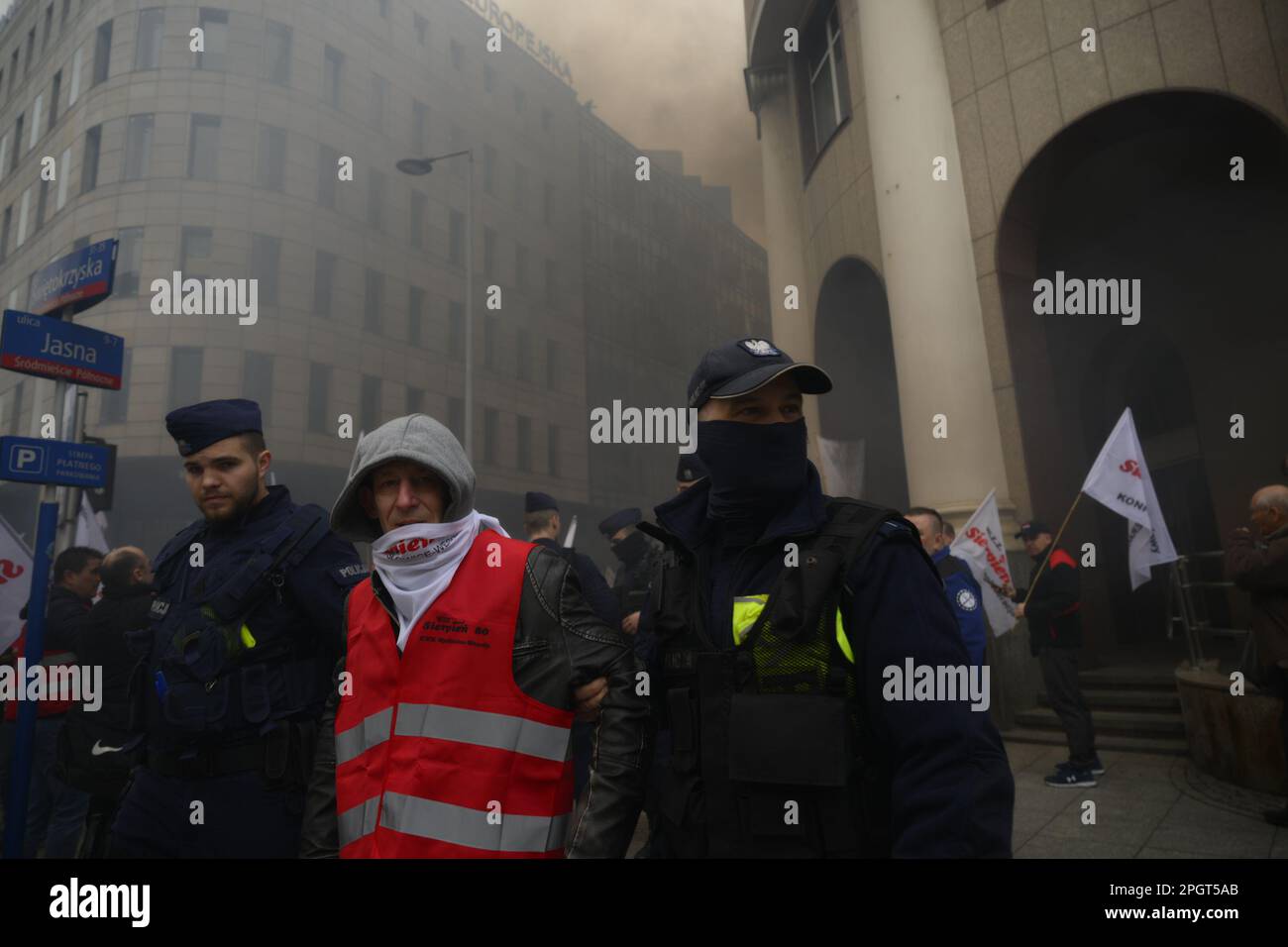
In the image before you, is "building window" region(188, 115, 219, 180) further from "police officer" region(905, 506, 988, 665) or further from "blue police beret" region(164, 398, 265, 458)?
"police officer" region(905, 506, 988, 665)

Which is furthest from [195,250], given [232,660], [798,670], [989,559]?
[798,670]

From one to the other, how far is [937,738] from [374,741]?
141 centimetres

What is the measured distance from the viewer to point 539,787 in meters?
1.94

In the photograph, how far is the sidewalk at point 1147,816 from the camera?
179 inches

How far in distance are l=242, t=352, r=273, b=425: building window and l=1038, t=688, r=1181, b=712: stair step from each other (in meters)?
21.3

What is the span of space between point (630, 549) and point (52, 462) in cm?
404

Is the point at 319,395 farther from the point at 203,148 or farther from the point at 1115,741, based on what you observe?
the point at 1115,741

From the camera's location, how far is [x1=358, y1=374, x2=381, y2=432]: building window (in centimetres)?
2469

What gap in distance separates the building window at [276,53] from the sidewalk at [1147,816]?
28.2 metres

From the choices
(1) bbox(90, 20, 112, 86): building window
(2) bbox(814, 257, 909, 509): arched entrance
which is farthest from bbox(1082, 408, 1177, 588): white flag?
(1) bbox(90, 20, 112, 86): building window

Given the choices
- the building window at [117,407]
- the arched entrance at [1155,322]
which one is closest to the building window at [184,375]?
the building window at [117,407]

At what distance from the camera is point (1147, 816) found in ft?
17.0

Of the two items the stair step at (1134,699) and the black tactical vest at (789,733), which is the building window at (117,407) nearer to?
the stair step at (1134,699)
